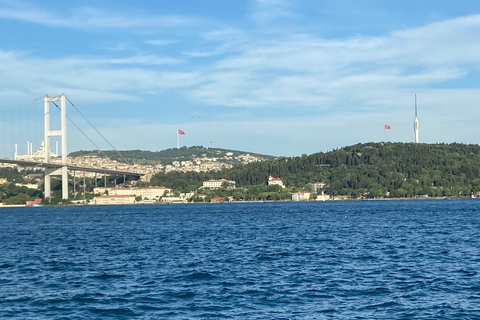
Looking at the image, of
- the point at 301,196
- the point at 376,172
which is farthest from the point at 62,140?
the point at 376,172

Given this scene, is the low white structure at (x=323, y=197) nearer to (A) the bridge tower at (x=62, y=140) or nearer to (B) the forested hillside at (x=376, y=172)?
(B) the forested hillside at (x=376, y=172)

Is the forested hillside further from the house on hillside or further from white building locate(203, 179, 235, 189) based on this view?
the house on hillside

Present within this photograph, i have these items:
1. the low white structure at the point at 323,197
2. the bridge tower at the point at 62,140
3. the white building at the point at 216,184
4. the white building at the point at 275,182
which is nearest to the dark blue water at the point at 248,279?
the bridge tower at the point at 62,140

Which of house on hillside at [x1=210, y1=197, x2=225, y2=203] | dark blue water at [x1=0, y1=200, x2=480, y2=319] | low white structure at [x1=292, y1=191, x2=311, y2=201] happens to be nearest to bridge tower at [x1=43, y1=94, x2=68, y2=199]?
house on hillside at [x1=210, y1=197, x2=225, y2=203]

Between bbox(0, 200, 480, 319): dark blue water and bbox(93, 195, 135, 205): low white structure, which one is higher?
bbox(93, 195, 135, 205): low white structure

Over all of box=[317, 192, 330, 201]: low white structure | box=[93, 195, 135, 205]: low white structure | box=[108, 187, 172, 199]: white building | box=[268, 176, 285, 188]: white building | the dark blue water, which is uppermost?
box=[268, 176, 285, 188]: white building

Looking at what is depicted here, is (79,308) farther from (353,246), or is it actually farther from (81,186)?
(81,186)

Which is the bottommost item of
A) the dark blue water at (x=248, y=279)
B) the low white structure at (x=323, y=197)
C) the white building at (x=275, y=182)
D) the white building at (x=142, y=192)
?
the dark blue water at (x=248, y=279)

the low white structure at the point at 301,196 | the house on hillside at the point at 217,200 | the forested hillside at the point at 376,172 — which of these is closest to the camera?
the house on hillside at the point at 217,200
